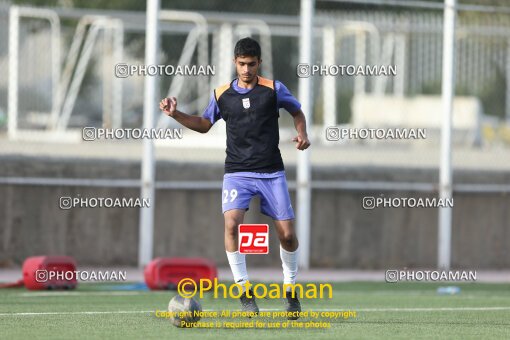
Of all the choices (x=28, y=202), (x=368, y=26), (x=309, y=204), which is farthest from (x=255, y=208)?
(x=368, y=26)

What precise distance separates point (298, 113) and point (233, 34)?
13.9 m

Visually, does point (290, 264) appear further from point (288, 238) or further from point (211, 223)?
point (211, 223)

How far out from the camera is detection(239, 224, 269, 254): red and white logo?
1001 centimetres

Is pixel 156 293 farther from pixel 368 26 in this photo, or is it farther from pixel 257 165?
pixel 368 26

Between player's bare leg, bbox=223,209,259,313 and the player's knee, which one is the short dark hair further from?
the player's knee

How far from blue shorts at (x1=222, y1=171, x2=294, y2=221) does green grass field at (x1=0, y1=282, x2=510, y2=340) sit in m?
0.86

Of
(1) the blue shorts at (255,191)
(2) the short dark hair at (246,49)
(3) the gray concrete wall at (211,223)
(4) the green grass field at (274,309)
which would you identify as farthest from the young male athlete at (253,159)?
(3) the gray concrete wall at (211,223)

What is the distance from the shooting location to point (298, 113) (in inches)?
395

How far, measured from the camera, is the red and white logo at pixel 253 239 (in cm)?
1001

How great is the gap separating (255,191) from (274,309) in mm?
1500

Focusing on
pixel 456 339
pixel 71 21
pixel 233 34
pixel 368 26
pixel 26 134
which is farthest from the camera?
pixel 71 21

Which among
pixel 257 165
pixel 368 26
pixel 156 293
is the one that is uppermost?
pixel 368 26

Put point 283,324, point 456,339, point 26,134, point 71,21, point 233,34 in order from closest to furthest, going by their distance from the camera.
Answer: point 456,339, point 283,324, point 26,134, point 233,34, point 71,21

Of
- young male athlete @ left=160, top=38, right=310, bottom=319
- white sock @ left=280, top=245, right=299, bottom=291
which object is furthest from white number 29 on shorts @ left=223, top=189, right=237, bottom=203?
white sock @ left=280, top=245, right=299, bottom=291
